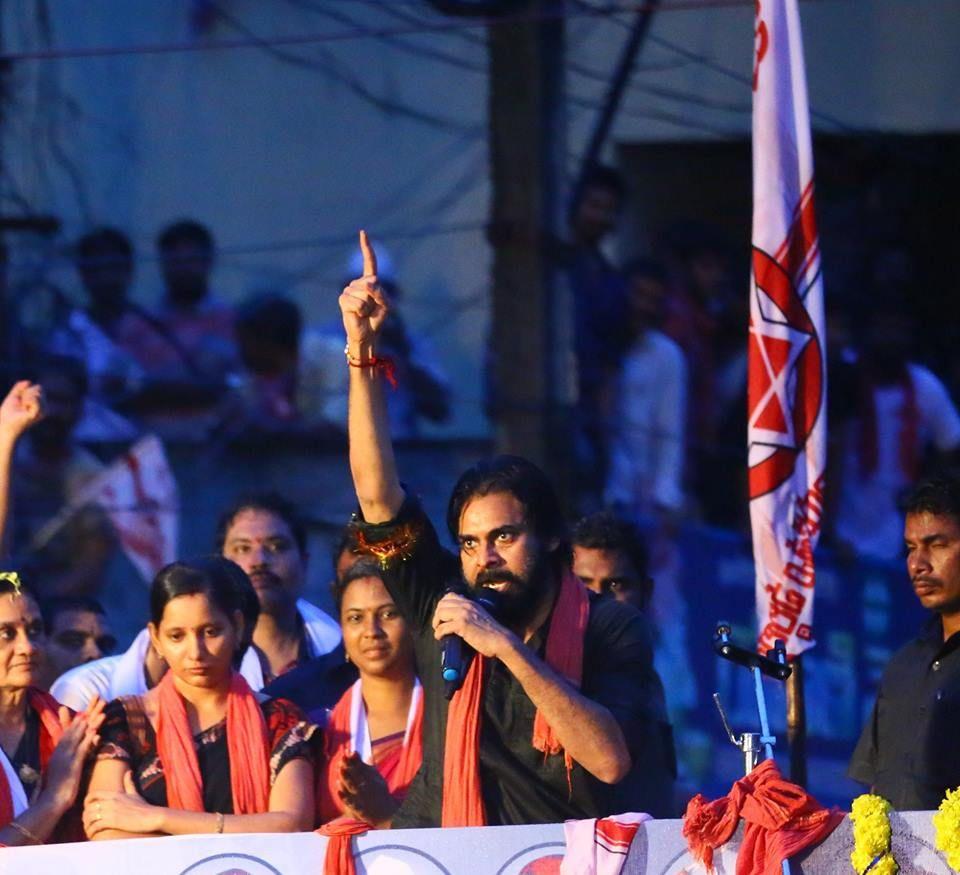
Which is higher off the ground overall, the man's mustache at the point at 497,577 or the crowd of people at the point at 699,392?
the crowd of people at the point at 699,392

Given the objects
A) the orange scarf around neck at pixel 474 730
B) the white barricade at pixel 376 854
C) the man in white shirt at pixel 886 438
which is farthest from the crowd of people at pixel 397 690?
the man in white shirt at pixel 886 438

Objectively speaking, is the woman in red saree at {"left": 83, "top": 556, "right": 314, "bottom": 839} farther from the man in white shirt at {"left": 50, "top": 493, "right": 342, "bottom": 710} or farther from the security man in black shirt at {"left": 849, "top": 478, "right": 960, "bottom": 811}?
the security man in black shirt at {"left": 849, "top": 478, "right": 960, "bottom": 811}

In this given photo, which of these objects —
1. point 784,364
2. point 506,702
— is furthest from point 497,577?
point 784,364

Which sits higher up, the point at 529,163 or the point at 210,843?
the point at 529,163

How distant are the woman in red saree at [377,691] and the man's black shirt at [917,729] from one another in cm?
118

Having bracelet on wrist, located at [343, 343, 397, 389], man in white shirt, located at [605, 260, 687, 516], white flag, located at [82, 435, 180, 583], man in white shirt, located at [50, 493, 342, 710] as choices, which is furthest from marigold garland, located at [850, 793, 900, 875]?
white flag, located at [82, 435, 180, 583]

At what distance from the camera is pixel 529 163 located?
887 cm

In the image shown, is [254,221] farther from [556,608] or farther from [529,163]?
[556,608]

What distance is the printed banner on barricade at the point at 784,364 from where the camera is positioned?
5762mm

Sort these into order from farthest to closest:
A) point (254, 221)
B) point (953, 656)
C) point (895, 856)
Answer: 1. point (254, 221)
2. point (953, 656)
3. point (895, 856)

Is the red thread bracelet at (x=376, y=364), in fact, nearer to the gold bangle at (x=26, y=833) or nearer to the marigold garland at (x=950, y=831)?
the gold bangle at (x=26, y=833)

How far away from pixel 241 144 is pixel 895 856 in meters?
7.05

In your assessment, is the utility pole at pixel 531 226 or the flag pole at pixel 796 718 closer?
the flag pole at pixel 796 718

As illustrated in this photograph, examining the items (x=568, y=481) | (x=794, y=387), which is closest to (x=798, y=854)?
(x=794, y=387)
